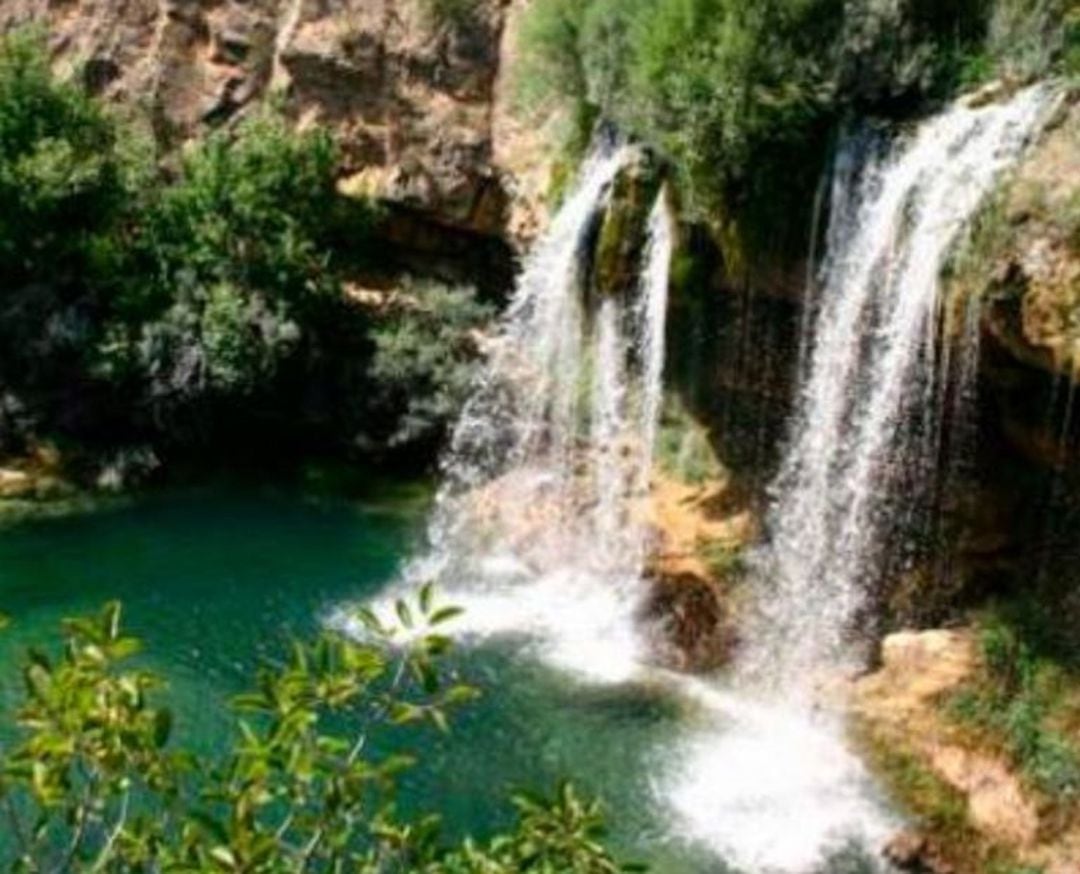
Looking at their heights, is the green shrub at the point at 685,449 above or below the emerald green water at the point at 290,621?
above

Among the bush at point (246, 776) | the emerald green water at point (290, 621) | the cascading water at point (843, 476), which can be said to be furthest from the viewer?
the emerald green water at point (290, 621)

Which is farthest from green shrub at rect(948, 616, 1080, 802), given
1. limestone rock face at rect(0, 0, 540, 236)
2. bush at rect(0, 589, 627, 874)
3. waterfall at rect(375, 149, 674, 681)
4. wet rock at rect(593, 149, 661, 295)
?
limestone rock face at rect(0, 0, 540, 236)

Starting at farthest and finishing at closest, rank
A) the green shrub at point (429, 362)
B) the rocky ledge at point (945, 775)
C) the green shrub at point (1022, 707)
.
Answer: the green shrub at point (429, 362)
the green shrub at point (1022, 707)
the rocky ledge at point (945, 775)

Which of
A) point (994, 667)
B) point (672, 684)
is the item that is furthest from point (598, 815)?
point (672, 684)

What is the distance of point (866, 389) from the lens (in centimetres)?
1905

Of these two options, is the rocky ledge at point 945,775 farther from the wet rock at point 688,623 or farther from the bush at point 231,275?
the bush at point 231,275

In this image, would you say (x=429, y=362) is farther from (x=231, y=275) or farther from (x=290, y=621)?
(x=290, y=621)

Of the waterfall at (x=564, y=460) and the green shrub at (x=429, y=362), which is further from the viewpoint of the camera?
the green shrub at (x=429, y=362)

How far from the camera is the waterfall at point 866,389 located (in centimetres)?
1766

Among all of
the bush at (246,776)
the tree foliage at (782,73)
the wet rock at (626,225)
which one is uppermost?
the tree foliage at (782,73)

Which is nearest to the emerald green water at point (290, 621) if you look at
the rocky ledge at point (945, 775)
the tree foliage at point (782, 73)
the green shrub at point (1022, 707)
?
the rocky ledge at point (945, 775)

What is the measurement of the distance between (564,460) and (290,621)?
5491 mm

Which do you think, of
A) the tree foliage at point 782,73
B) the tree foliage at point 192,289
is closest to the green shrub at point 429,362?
the tree foliage at point 192,289

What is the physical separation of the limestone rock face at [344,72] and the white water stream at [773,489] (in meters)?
2.94
